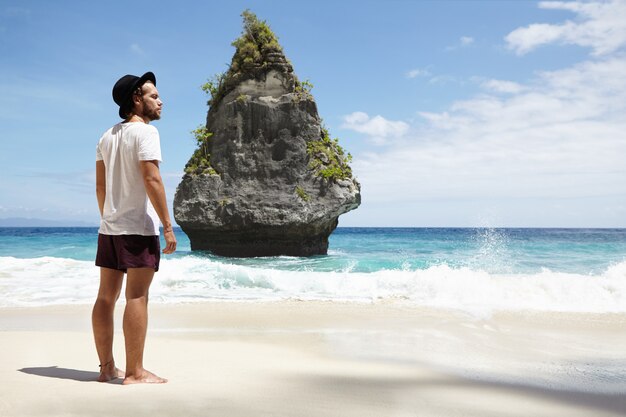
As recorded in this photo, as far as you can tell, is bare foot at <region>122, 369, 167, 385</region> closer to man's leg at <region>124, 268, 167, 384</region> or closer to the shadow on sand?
man's leg at <region>124, 268, 167, 384</region>

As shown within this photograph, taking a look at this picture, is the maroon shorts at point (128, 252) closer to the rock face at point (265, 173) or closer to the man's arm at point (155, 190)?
the man's arm at point (155, 190)

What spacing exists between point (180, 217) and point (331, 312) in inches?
487

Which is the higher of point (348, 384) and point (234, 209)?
point (234, 209)

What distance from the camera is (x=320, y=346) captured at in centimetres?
517

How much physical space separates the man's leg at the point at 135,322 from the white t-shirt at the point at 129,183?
283 mm

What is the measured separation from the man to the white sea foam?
16.4ft

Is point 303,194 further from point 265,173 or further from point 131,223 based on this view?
point 131,223

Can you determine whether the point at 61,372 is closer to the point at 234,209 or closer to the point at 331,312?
the point at 331,312

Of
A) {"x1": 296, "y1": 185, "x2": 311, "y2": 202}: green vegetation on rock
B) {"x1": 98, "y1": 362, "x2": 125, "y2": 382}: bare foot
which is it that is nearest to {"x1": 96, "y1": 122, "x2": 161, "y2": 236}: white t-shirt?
{"x1": 98, "y1": 362, "x2": 125, "y2": 382}: bare foot

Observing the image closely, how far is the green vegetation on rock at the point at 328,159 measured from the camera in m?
18.2

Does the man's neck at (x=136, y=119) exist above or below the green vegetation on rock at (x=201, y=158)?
below

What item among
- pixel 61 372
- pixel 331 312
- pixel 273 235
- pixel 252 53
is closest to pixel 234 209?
pixel 273 235

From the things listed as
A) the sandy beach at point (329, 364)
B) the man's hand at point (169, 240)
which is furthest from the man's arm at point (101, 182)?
the sandy beach at point (329, 364)

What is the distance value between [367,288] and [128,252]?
727 cm
